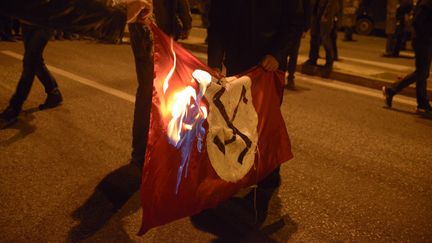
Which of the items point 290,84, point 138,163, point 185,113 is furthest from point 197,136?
point 290,84

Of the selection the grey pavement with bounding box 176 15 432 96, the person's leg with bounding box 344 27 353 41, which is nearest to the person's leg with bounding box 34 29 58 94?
the grey pavement with bounding box 176 15 432 96

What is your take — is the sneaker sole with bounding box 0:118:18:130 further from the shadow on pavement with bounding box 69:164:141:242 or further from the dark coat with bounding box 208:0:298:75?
the dark coat with bounding box 208:0:298:75

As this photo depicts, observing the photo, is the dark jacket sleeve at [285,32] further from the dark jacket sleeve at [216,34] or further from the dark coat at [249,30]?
the dark jacket sleeve at [216,34]

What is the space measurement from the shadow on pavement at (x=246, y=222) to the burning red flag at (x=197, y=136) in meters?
0.28

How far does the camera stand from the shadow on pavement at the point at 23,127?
4.26m

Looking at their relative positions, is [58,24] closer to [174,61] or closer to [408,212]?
[174,61]

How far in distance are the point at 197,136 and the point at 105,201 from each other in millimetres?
1027

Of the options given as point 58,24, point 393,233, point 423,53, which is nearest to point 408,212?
point 393,233

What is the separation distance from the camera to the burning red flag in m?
2.47

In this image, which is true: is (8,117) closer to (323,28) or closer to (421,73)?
(421,73)

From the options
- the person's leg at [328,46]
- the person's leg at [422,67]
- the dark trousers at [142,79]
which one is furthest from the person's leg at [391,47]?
the dark trousers at [142,79]

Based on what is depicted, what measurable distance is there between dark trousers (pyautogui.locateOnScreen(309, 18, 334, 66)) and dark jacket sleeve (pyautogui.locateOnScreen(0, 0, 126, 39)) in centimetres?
642

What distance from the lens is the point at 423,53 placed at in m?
5.77

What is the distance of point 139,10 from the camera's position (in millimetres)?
2689
